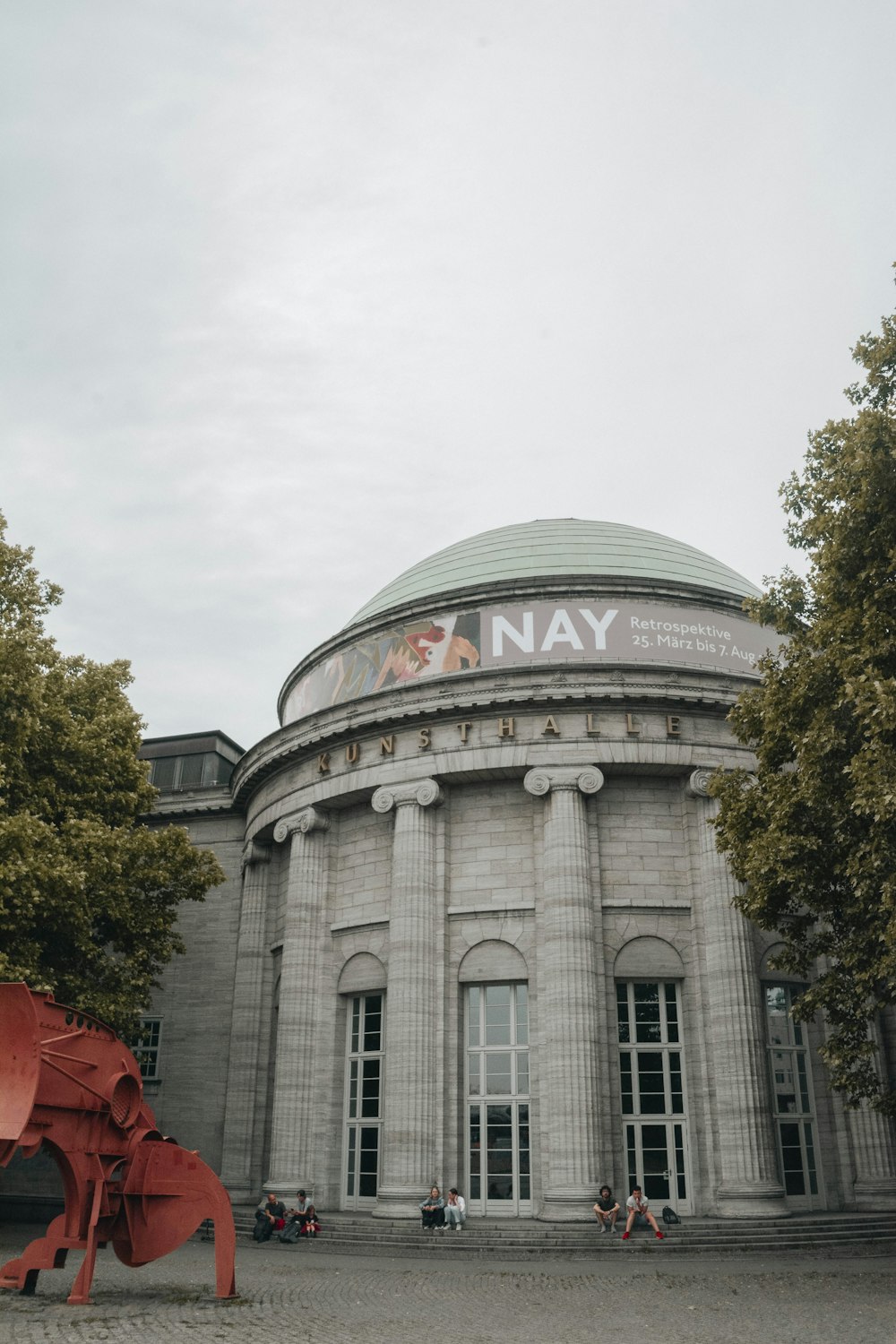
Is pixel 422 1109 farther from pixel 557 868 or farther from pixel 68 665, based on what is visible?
pixel 68 665

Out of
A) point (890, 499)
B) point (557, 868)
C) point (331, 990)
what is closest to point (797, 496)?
point (890, 499)

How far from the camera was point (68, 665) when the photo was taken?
27.0 metres

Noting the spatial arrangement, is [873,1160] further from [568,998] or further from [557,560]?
[557,560]

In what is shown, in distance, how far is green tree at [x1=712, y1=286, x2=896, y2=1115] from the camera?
16.9m

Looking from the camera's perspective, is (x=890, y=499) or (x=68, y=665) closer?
(x=890, y=499)

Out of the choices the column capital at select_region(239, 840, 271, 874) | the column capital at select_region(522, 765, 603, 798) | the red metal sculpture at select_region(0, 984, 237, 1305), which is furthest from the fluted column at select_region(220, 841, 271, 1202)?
the red metal sculpture at select_region(0, 984, 237, 1305)

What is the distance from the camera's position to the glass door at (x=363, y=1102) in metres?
27.1

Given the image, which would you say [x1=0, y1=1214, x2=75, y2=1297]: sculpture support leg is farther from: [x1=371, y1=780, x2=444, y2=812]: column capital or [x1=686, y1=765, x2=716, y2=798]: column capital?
[x1=686, y1=765, x2=716, y2=798]: column capital

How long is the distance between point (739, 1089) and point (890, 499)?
13.8 metres

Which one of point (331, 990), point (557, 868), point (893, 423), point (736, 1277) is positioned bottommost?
point (736, 1277)

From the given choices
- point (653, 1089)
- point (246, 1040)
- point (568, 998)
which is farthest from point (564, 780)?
point (246, 1040)

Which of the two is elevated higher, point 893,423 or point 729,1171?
point 893,423

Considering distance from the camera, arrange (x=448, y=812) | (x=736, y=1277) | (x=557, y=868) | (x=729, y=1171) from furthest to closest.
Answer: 1. (x=448, y=812)
2. (x=557, y=868)
3. (x=729, y=1171)
4. (x=736, y=1277)

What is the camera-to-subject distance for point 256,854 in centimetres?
3259
